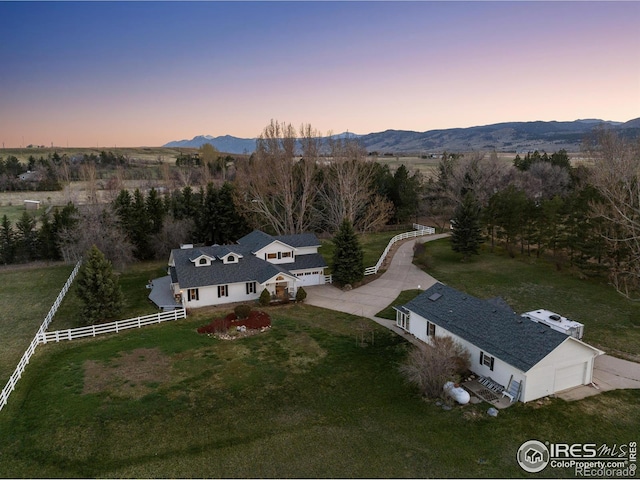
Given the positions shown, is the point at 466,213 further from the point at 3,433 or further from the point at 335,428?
the point at 3,433

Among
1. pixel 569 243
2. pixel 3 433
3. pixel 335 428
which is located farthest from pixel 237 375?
pixel 569 243

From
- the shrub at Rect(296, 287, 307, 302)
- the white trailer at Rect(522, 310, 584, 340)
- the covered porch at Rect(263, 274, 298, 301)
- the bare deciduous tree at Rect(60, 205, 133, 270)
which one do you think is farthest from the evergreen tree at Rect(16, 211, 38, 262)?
the white trailer at Rect(522, 310, 584, 340)

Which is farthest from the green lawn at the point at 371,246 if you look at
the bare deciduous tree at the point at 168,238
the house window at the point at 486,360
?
the house window at the point at 486,360

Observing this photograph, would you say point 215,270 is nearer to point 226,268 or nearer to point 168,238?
point 226,268

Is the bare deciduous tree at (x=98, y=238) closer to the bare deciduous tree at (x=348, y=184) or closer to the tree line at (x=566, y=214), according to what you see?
the bare deciduous tree at (x=348, y=184)

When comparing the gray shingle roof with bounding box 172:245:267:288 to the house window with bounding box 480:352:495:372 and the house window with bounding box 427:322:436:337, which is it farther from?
the house window with bounding box 480:352:495:372

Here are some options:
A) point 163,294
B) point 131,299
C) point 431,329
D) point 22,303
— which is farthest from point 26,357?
point 431,329
